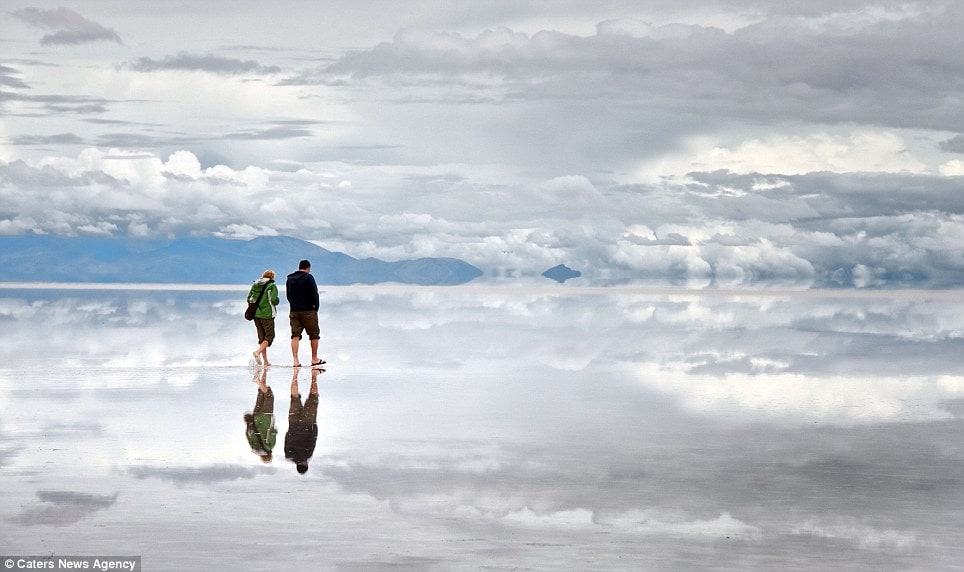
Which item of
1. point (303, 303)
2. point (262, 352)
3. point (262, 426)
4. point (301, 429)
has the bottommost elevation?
point (301, 429)

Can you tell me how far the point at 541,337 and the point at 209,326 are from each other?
14.7m

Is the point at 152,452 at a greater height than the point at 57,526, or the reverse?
the point at 152,452

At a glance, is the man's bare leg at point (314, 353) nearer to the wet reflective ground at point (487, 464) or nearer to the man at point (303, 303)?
the man at point (303, 303)

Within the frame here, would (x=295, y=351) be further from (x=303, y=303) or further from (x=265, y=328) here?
(x=303, y=303)

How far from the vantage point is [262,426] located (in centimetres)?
1552

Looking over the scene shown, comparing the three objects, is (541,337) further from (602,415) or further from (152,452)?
(152,452)

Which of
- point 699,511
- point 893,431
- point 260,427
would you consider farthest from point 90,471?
point 893,431

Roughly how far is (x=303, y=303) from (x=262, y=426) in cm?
1036

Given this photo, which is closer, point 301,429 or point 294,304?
point 301,429

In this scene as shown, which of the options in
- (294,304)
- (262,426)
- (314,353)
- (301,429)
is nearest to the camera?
(301,429)

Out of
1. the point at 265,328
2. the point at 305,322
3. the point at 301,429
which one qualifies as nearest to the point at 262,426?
the point at 301,429

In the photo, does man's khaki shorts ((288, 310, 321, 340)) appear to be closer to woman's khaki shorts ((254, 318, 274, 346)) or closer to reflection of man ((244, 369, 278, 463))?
woman's khaki shorts ((254, 318, 274, 346))

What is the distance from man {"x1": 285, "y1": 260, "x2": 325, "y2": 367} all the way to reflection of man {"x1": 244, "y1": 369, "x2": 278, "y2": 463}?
530 centimetres

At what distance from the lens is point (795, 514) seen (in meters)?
10.0
